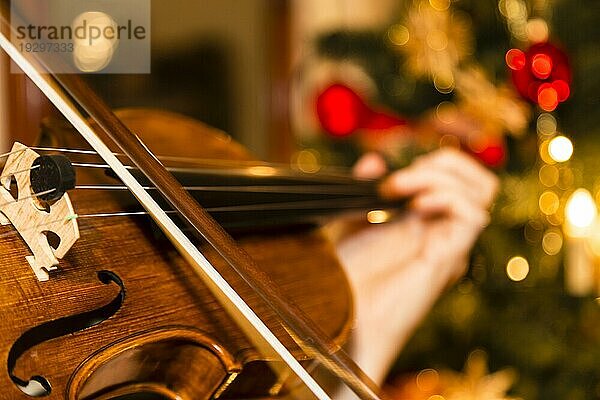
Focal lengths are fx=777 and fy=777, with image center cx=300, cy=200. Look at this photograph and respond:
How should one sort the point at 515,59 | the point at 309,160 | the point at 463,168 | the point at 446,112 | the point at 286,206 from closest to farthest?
the point at 286,206, the point at 463,168, the point at 515,59, the point at 446,112, the point at 309,160

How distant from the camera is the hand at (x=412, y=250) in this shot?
2.27ft

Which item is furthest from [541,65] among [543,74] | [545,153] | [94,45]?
[94,45]

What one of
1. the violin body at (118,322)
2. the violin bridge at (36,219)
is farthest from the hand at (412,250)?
the violin bridge at (36,219)

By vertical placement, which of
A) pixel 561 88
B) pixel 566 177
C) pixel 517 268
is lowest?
pixel 517 268

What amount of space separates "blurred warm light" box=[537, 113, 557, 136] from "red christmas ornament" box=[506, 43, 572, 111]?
0.03 metres

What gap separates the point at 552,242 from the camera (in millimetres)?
899

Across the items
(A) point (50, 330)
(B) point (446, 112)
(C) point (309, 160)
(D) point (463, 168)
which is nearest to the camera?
(A) point (50, 330)

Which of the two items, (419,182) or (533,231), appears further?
(533,231)

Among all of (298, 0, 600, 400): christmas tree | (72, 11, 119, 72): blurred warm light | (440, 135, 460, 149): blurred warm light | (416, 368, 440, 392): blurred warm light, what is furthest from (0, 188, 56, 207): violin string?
(416, 368, 440, 392): blurred warm light

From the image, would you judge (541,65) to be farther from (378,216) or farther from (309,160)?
(309,160)

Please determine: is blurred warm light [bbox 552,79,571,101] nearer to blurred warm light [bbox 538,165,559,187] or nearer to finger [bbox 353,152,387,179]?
blurred warm light [bbox 538,165,559,187]

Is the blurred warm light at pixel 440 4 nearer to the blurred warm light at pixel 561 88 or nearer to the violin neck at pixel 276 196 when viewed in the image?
the blurred warm light at pixel 561 88

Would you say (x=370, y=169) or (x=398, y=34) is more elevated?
(x=398, y=34)

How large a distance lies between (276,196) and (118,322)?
240 millimetres
